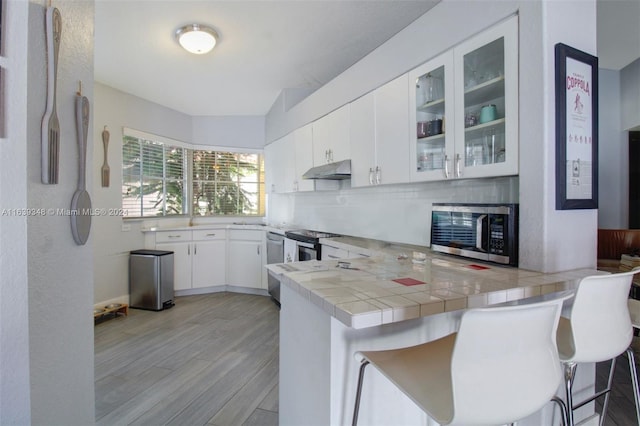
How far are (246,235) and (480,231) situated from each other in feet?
10.9

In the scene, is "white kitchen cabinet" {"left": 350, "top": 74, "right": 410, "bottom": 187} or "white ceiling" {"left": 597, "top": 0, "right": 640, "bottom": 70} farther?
"white ceiling" {"left": 597, "top": 0, "right": 640, "bottom": 70}

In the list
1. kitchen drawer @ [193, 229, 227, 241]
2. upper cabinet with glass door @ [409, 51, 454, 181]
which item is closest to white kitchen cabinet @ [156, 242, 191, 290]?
kitchen drawer @ [193, 229, 227, 241]

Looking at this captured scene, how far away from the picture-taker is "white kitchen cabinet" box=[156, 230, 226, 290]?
416 cm

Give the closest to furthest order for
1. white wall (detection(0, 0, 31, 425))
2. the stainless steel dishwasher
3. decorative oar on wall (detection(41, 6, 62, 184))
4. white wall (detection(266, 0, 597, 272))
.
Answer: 1. white wall (detection(0, 0, 31, 425))
2. decorative oar on wall (detection(41, 6, 62, 184))
3. white wall (detection(266, 0, 597, 272))
4. the stainless steel dishwasher

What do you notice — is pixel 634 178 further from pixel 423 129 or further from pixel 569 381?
pixel 569 381

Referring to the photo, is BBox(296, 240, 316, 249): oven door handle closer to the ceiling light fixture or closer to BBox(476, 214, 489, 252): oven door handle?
BBox(476, 214, 489, 252): oven door handle

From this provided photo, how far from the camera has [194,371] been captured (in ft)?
7.65

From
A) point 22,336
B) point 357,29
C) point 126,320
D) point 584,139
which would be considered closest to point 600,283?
point 584,139

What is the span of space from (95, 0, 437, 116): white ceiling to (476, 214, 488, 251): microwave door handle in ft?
5.18

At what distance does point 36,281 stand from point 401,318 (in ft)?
4.14

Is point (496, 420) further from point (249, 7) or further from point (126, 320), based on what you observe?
point (126, 320)

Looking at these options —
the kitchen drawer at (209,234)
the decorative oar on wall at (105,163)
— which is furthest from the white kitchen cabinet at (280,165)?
the decorative oar on wall at (105,163)

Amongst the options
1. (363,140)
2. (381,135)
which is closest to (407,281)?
(381,135)

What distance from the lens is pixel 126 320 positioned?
134 inches
